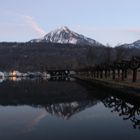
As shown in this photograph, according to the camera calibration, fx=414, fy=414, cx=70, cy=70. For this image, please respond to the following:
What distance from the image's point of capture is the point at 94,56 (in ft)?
629

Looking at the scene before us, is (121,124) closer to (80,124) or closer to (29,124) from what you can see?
(80,124)

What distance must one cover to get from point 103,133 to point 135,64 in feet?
116

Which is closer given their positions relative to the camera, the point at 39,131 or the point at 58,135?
the point at 58,135

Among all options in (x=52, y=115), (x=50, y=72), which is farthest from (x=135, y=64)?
(x=50, y=72)

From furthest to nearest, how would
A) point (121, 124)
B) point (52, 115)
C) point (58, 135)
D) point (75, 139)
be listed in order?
point (52, 115) → point (121, 124) → point (58, 135) → point (75, 139)

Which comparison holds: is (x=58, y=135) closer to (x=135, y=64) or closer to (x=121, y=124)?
(x=121, y=124)

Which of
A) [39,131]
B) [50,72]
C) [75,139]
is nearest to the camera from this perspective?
[75,139]

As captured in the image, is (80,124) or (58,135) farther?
(80,124)

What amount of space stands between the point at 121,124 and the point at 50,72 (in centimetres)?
16832

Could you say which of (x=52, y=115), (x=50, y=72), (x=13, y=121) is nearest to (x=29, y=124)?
(x=13, y=121)

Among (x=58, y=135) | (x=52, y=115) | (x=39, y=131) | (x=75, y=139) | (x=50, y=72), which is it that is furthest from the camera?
(x=50, y=72)

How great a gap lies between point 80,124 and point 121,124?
1.78m

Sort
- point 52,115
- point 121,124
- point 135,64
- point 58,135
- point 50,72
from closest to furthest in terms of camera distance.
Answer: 1. point 58,135
2. point 121,124
3. point 52,115
4. point 135,64
5. point 50,72

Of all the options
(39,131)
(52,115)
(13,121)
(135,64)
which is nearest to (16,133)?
(39,131)
